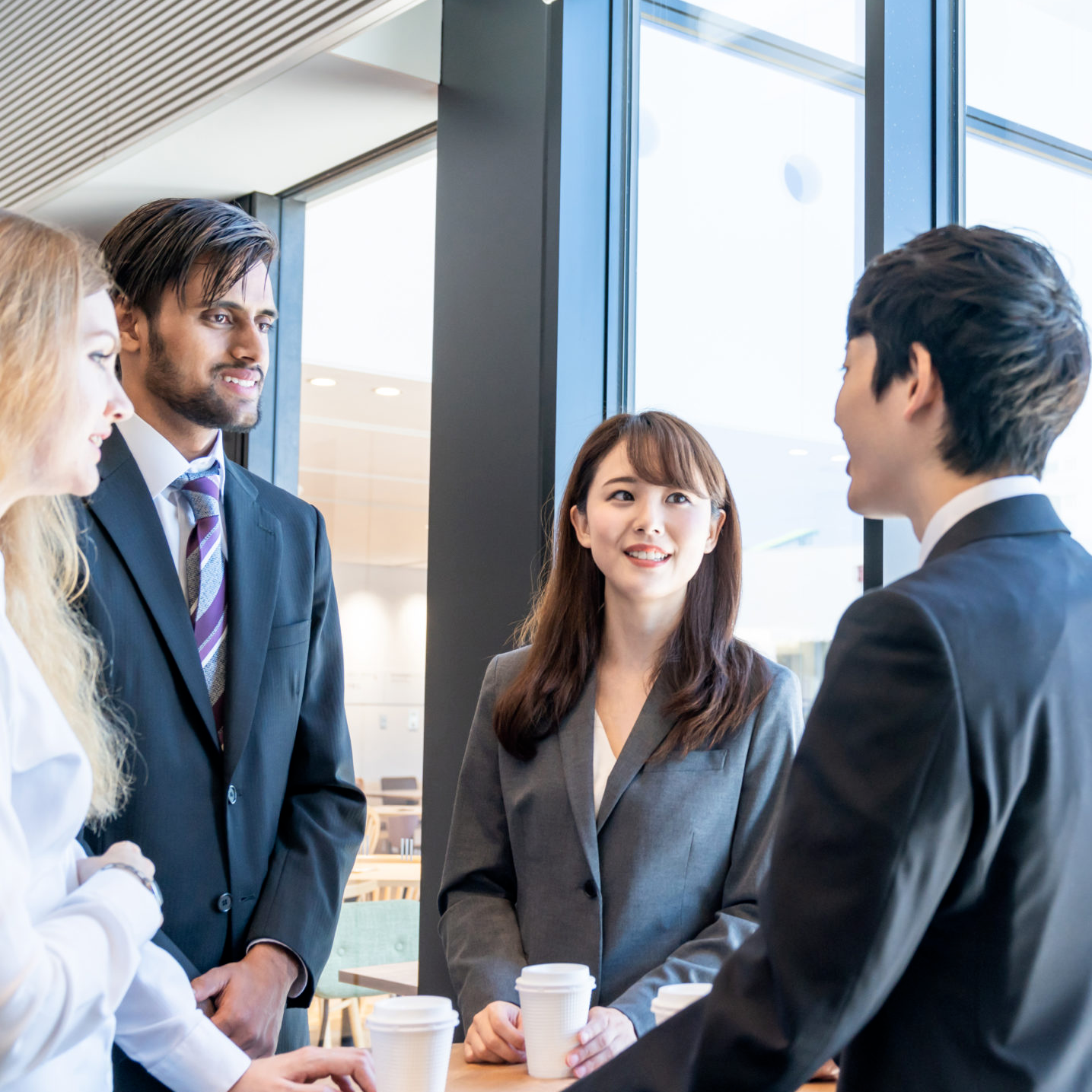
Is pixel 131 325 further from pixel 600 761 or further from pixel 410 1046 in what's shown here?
pixel 410 1046

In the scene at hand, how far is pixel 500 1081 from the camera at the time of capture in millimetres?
1649

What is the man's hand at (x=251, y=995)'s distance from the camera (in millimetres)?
1872

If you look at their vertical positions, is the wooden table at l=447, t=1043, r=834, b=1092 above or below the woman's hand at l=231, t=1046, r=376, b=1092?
below

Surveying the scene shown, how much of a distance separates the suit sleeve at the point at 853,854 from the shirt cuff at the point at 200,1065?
65cm

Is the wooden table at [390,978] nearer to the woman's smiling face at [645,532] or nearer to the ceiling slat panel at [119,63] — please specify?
the woman's smiling face at [645,532]

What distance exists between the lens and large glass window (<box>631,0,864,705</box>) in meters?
2.85

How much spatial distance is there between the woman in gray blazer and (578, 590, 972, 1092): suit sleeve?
830 millimetres

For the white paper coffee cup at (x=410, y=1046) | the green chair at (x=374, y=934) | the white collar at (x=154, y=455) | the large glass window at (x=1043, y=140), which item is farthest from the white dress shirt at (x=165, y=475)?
the green chair at (x=374, y=934)

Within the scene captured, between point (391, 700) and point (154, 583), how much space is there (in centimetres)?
1005

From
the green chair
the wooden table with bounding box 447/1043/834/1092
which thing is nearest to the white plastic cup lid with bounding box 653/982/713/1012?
the wooden table with bounding box 447/1043/834/1092

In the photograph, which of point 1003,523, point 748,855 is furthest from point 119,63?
point 1003,523

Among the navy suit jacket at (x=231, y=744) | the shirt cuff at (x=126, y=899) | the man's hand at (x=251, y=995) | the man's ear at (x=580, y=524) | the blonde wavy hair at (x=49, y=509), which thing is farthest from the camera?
the man's ear at (x=580, y=524)

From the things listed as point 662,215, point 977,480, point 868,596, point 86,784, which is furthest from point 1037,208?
point 86,784

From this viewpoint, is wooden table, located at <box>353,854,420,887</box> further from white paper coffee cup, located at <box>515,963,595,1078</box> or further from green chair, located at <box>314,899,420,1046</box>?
white paper coffee cup, located at <box>515,963,595,1078</box>
